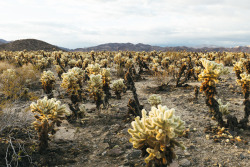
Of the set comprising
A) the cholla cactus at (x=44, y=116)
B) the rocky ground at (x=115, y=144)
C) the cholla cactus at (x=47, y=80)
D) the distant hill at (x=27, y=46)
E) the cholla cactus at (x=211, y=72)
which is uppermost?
the distant hill at (x=27, y=46)

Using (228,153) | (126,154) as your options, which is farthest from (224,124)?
(126,154)

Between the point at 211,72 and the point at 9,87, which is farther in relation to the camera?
the point at 9,87

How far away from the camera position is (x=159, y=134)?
2.39 metres

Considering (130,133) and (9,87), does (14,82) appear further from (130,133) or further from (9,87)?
(130,133)

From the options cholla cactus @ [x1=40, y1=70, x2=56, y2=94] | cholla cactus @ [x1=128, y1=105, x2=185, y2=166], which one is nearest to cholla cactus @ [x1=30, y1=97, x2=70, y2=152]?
cholla cactus @ [x1=128, y1=105, x2=185, y2=166]

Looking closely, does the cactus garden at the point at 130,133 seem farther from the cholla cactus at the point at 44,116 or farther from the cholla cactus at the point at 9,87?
the cholla cactus at the point at 9,87

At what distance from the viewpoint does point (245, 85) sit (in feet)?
18.1

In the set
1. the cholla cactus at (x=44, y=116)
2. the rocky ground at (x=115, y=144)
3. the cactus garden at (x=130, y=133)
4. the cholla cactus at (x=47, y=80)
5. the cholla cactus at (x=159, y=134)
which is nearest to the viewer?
the cholla cactus at (x=159, y=134)

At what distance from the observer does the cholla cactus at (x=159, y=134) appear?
2.40m

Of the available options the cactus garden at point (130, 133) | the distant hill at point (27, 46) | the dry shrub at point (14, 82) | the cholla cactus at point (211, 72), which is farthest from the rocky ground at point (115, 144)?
the distant hill at point (27, 46)

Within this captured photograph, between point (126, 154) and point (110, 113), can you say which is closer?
point (126, 154)

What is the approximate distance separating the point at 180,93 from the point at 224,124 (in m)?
4.03

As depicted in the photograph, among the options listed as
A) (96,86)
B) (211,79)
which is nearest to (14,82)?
(96,86)

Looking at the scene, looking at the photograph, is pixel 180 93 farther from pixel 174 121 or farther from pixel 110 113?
pixel 174 121
